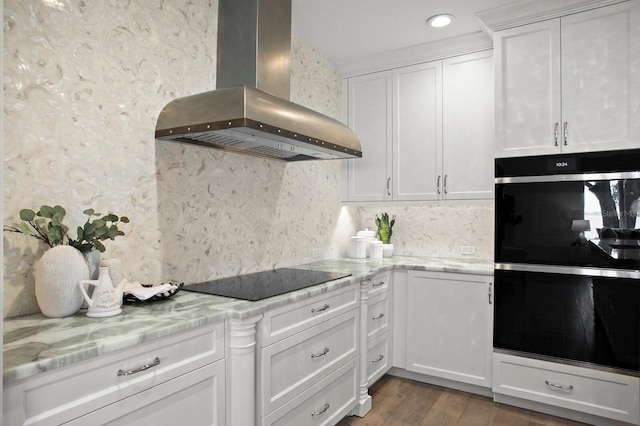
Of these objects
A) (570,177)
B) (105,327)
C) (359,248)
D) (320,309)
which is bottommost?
(320,309)

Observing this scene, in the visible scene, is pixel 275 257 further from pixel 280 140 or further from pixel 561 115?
pixel 561 115

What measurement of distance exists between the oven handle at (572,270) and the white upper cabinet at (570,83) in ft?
2.35

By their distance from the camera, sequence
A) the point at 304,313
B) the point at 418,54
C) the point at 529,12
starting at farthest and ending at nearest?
1. the point at 418,54
2. the point at 529,12
3. the point at 304,313

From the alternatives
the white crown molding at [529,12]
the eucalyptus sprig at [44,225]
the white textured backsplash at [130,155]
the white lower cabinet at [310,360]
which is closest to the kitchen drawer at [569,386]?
the white lower cabinet at [310,360]

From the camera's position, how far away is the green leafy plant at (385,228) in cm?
363

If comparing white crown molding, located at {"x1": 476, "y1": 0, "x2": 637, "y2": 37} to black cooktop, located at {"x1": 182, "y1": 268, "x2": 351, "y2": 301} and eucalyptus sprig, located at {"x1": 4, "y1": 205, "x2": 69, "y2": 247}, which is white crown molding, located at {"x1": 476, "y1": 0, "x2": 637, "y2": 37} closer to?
black cooktop, located at {"x1": 182, "y1": 268, "x2": 351, "y2": 301}

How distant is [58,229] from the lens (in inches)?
57.1

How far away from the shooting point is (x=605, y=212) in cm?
225

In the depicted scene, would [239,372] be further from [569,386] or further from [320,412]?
[569,386]

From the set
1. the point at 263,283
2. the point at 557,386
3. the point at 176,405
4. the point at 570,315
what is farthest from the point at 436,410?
the point at 176,405

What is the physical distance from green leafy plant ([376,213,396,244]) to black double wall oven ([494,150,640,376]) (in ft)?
3.90

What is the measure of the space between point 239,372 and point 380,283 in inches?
57.9

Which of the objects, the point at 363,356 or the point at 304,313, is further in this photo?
the point at 363,356

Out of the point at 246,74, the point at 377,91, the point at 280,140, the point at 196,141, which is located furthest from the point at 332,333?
the point at 377,91
